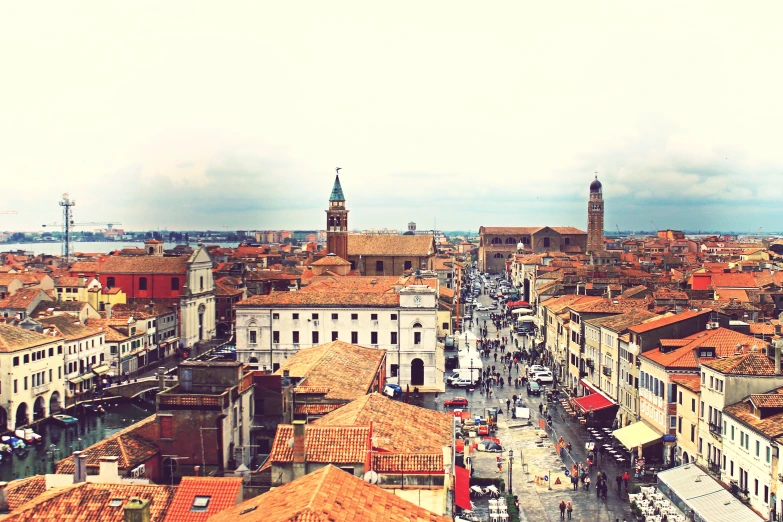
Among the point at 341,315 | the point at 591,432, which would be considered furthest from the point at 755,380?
the point at 341,315

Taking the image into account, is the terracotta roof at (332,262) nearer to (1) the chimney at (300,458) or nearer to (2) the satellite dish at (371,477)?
(1) the chimney at (300,458)

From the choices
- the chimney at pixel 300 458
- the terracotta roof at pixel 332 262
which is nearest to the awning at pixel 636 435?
the chimney at pixel 300 458

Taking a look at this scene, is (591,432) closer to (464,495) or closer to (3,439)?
(464,495)

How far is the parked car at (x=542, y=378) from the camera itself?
55.7 meters

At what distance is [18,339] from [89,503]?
34.0 metres

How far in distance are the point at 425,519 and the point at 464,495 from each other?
8.78 metres

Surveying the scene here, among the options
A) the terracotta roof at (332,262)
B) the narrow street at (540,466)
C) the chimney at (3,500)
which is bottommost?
the narrow street at (540,466)

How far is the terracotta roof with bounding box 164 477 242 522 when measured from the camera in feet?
59.2

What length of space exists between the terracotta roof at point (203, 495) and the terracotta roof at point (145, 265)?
68649 millimetres

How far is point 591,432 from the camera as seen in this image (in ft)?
137

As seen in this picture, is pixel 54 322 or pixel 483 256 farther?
pixel 483 256

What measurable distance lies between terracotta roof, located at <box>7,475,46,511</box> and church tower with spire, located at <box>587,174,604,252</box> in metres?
144

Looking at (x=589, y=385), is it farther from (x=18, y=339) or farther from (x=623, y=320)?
(x=18, y=339)

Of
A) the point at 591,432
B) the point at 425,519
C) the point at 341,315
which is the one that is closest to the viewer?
the point at 425,519
